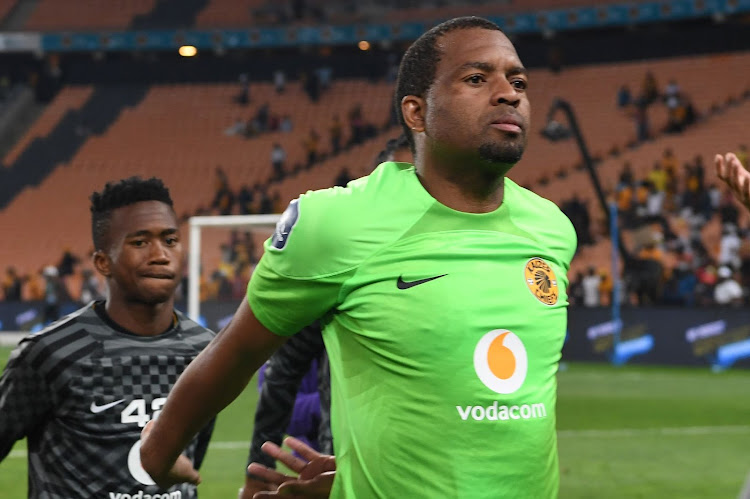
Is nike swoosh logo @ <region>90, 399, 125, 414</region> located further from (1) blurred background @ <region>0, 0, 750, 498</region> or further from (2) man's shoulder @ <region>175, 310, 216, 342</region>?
(1) blurred background @ <region>0, 0, 750, 498</region>

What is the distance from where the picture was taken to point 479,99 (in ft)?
7.84

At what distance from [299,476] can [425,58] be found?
3.08 ft

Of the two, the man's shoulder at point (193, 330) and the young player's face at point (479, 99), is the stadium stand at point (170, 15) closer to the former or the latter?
the man's shoulder at point (193, 330)

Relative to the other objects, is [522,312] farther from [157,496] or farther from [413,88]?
[157,496]

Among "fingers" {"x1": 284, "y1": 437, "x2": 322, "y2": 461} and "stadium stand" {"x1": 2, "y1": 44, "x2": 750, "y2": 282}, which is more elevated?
"stadium stand" {"x1": 2, "y1": 44, "x2": 750, "y2": 282}

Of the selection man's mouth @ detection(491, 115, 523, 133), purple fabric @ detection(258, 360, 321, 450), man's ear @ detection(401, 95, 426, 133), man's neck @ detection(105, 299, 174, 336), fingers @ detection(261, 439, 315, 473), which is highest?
man's ear @ detection(401, 95, 426, 133)

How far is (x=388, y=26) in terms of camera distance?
3797 cm

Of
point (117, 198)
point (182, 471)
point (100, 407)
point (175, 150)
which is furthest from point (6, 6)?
point (182, 471)

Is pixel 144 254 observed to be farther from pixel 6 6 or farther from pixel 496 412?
pixel 6 6

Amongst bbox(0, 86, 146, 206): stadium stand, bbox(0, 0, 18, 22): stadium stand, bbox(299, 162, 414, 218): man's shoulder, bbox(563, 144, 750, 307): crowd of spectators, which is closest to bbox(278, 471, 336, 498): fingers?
bbox(299, 162, 414, 218): man's shoulder

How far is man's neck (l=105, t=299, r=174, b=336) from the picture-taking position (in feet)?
13.1

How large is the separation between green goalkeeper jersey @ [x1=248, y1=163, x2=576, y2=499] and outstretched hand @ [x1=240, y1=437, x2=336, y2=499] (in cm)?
8

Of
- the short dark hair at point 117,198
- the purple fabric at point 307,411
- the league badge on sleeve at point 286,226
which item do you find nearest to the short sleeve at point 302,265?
the league badge on sleeve at point 286,226

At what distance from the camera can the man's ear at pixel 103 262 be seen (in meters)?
4.04
